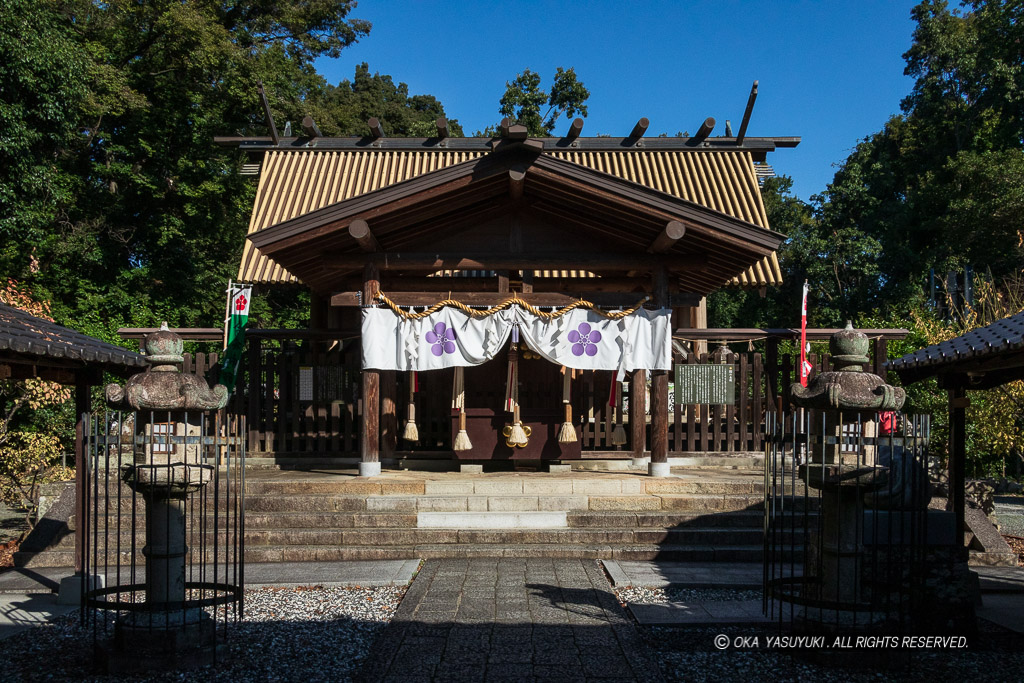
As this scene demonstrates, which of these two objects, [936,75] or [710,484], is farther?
[936,75]

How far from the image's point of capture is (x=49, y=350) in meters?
6.86

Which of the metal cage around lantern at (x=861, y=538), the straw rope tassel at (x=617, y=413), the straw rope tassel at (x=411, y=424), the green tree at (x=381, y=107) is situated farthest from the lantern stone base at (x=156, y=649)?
the green tree at (x=381, y=107)

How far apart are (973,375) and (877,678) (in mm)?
3821

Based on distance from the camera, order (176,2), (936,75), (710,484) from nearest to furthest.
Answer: (710,484) → (176,2) → (936,75)

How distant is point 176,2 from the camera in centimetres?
2319

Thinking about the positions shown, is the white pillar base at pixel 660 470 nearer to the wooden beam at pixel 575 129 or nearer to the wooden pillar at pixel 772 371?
the wooden pillar at pixel 772 371

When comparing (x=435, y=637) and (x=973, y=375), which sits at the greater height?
(x=973, y=375)

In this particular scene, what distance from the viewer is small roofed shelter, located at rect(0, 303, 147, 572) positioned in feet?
22.0

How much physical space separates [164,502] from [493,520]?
4.63m

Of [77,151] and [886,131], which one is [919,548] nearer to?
[77,151]

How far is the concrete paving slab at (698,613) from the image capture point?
672cm

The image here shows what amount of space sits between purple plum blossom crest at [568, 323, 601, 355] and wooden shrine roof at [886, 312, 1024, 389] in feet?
13.4

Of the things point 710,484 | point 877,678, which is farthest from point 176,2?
point 877,678

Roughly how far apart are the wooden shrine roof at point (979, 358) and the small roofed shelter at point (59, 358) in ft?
23.5
